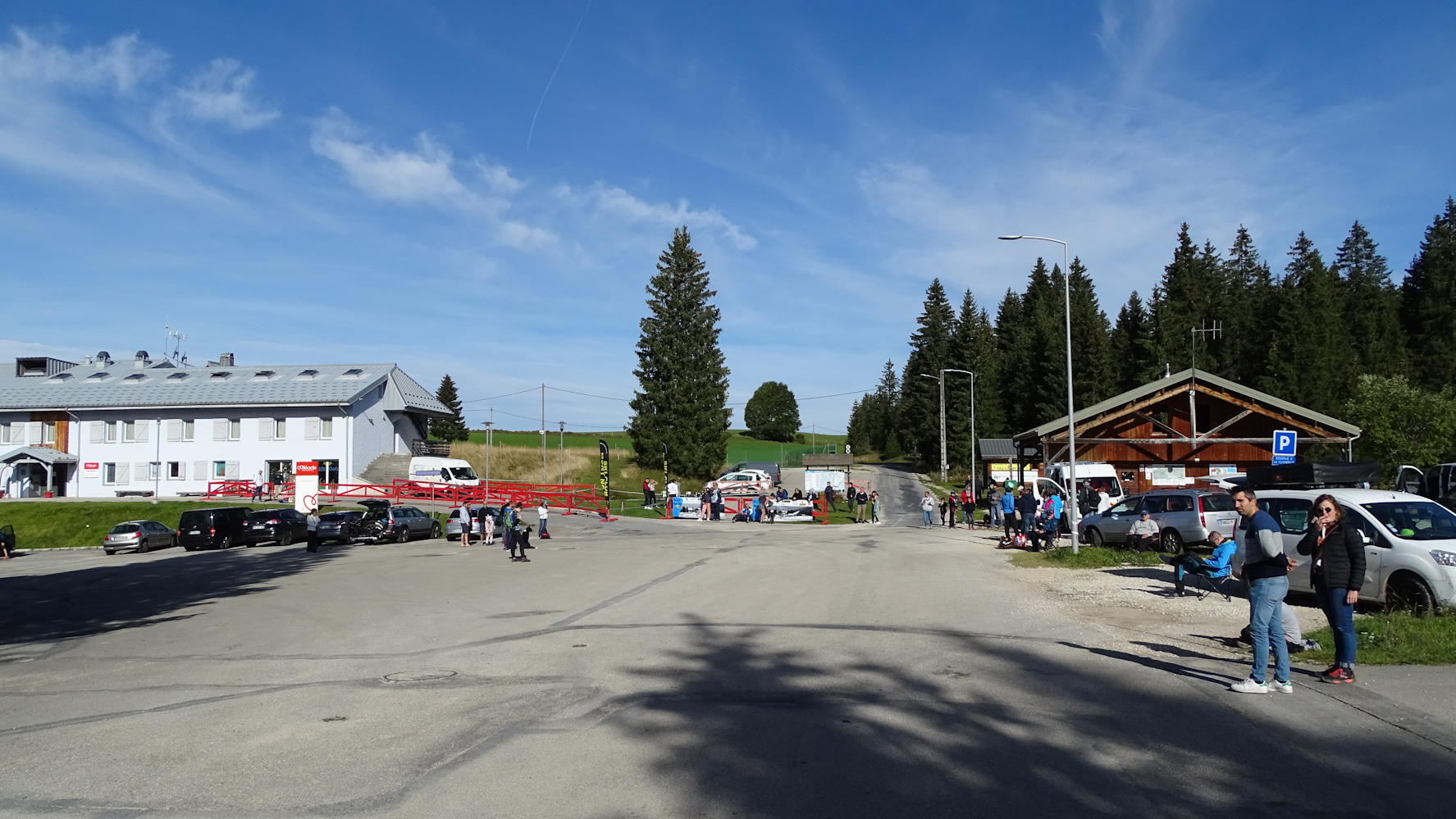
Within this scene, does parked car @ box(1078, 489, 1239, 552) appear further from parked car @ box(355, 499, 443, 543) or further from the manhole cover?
parked car @ box(355, 499, 443, 543)

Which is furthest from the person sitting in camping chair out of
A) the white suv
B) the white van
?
the white van

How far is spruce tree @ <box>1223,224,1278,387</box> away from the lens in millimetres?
75125

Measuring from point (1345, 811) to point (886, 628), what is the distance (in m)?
7.08

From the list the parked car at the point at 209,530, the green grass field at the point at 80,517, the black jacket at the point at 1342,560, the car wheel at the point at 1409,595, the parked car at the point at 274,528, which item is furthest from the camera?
the green grass field at the point at 80,517

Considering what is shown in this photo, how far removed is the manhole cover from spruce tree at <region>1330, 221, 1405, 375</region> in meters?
71.4

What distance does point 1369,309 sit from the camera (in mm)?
74125

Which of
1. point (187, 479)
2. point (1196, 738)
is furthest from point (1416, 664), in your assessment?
point (187, 479)

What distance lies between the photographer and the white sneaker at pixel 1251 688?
806 cm

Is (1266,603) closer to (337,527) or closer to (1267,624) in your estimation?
(1267,624)

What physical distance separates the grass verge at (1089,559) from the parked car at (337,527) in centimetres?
2514

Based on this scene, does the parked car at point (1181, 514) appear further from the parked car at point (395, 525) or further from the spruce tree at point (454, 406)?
the spruce tree at point (454, 406)

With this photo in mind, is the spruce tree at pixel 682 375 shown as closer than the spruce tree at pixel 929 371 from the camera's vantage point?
Yes

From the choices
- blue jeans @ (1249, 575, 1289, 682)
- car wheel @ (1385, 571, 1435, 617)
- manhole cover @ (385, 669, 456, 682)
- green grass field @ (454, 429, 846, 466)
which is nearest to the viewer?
blue jeans @ (1249, 575, 1289, 682)

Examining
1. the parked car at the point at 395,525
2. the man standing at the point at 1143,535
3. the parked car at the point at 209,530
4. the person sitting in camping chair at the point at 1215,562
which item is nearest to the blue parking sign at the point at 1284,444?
the man standing at the point at 1143,535
